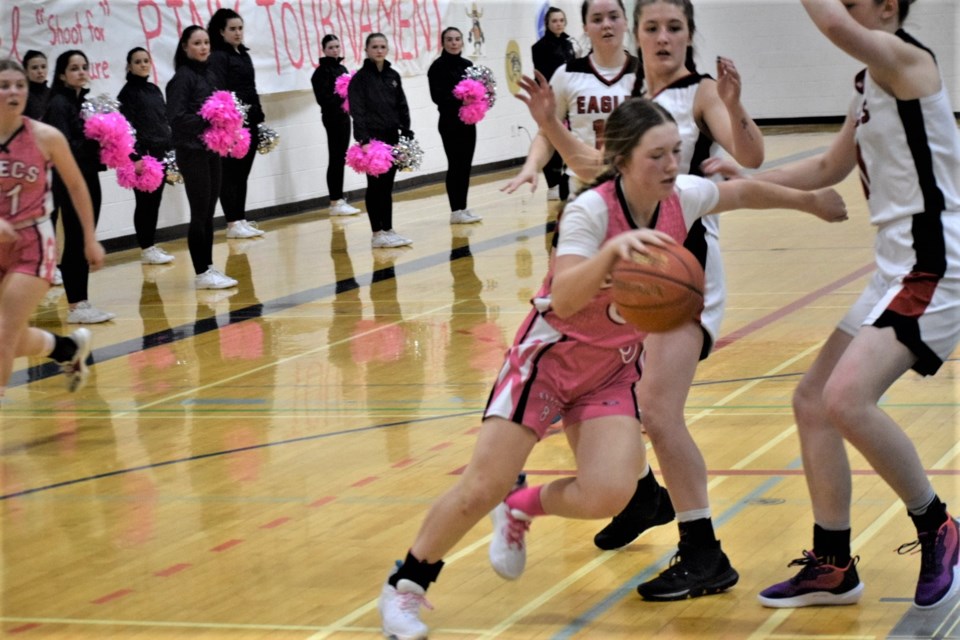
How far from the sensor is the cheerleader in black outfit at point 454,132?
1473 centimetres

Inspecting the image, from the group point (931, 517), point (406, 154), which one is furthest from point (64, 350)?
point (406, 154)

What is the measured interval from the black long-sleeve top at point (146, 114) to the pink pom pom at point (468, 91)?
10.6 feet

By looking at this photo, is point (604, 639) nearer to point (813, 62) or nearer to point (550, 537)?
point (550, 537)

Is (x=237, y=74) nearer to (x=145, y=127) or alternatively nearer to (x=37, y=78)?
(x=145, y=127)

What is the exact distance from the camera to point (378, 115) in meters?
13.6

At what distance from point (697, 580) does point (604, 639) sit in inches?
17.1

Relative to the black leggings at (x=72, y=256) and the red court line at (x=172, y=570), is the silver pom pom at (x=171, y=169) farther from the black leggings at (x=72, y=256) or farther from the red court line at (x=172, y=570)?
the red court line at (x=172, y=570)

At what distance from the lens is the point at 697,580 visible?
4.20 meters

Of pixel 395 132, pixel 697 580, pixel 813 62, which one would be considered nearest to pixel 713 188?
pixel 697 580

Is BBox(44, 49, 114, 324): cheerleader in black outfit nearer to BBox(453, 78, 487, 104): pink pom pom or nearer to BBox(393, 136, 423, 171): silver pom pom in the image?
BBox(393, 136, 423, 171): silver pom pom

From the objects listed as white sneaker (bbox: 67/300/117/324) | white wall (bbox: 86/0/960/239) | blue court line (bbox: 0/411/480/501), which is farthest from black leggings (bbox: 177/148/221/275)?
blue court line (bbox: 0/411/480/501)

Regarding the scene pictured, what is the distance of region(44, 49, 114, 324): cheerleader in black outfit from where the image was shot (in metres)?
10.1

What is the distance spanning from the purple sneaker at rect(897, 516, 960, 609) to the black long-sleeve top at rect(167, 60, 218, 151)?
28.1 feet

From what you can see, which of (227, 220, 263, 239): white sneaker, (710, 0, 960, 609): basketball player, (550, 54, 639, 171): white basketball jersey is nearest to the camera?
(710, 0, 960, 609): basketball player
